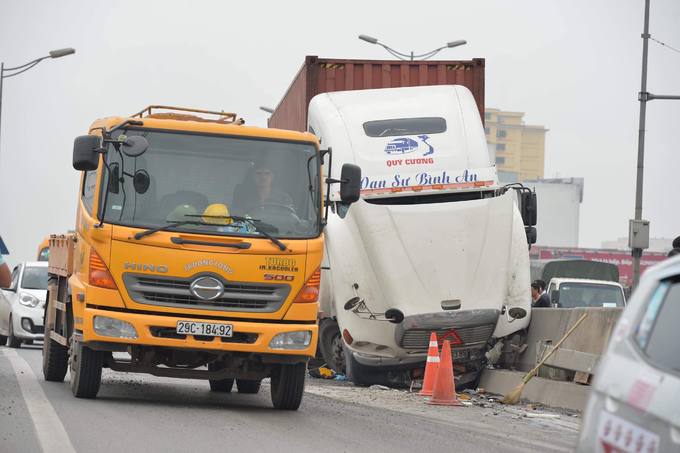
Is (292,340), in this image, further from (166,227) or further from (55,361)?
(55,361)

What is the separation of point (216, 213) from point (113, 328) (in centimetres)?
138

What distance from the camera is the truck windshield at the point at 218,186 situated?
1220 centimetres

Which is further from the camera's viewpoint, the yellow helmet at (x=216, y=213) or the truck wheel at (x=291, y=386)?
the truck wheel at (x=291, y=386)

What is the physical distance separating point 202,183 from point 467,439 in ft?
11.4

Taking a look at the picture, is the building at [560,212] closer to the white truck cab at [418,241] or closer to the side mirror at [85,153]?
the white truck cab at [418,241]

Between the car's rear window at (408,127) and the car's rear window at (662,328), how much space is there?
12603 mm

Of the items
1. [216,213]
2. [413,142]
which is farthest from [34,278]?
[216,213]

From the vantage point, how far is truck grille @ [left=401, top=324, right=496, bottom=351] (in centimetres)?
1691

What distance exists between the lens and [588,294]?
27844 millimetres

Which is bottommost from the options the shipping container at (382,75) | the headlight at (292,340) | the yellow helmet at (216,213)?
the headlight at (292,340)

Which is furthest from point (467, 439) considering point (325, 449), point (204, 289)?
point (204, 289)

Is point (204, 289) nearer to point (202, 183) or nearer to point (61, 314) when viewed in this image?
point (202, 183)

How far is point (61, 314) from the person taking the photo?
1411 cm

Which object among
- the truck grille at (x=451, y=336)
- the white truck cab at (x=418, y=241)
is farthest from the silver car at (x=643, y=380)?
the truck grille at (x=451, y=336)
